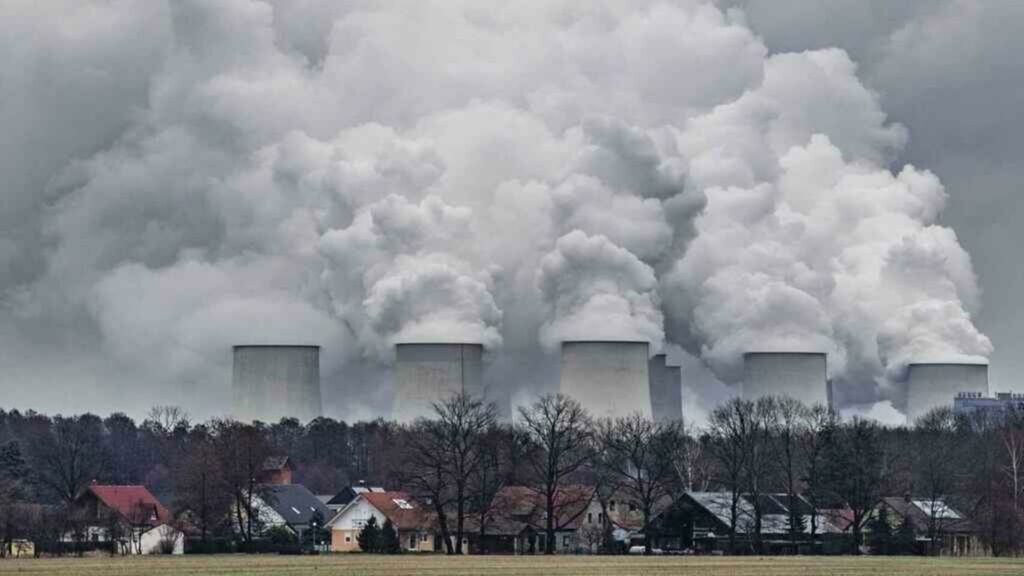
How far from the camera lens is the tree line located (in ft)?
226

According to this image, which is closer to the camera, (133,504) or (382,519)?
(133,504)

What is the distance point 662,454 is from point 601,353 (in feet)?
27.7

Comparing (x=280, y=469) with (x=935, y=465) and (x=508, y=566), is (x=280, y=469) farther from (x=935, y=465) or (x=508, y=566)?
(x=508, y=566)

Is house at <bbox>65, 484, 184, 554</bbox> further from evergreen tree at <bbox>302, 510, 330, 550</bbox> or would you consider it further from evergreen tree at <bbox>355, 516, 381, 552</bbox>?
evergreen tree at <bbox>355, 516, 381, 552</bbox>

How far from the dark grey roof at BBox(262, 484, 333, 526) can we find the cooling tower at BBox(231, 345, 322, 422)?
338 cm

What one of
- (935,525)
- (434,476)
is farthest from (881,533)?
(434,476)

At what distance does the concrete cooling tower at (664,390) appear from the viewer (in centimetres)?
9819

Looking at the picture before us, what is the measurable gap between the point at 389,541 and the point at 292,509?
17833mm

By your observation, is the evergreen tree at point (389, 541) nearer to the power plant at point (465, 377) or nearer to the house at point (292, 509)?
the house at point (292, 509)

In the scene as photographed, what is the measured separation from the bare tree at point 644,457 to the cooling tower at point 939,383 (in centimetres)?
1560

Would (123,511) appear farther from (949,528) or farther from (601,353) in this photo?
(949,528)

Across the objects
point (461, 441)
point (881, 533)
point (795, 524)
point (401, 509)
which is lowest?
point (881, 533)

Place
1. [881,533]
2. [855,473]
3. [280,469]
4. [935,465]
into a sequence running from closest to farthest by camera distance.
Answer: [881,533]
[855,473]
[935,465]
[280,469]

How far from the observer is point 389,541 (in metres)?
66.5
